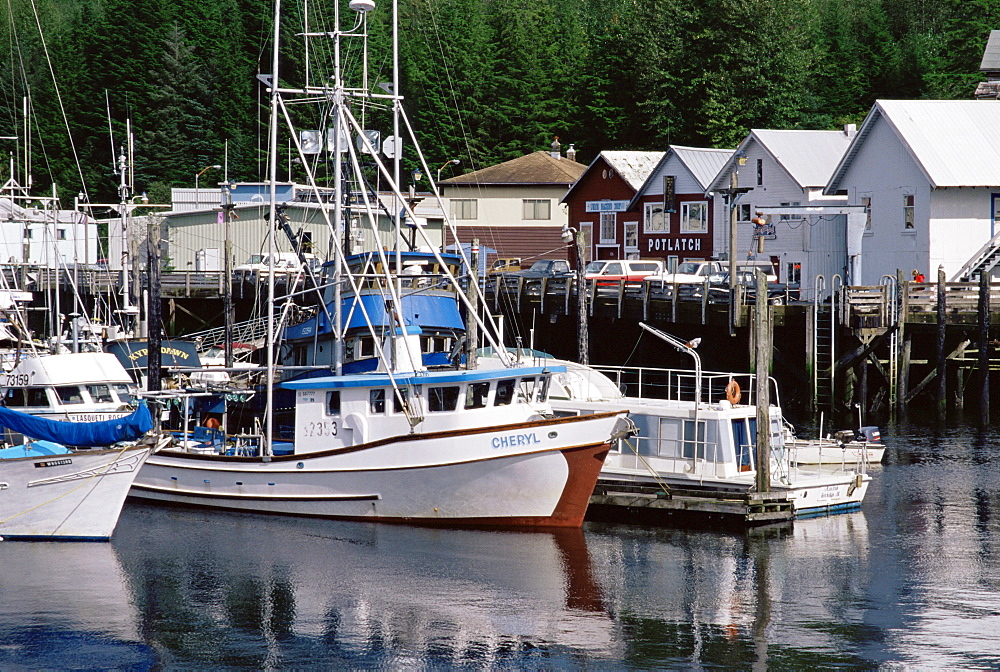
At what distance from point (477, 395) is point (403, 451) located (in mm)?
1897

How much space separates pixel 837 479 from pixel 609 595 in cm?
833

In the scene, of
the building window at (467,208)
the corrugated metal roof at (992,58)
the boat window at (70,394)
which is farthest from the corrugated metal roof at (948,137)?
the boat window at (70,394)

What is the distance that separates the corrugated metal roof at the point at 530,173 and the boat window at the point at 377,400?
153 ft

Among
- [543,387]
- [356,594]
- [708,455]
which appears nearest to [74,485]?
[356,594]

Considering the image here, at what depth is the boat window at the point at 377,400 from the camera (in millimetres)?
26734

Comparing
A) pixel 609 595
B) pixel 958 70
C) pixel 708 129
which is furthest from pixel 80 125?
pixel 609 595

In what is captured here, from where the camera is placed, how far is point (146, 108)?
9744 cm

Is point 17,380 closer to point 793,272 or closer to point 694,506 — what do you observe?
point 694,506

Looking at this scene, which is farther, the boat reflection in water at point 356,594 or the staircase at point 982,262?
the staircase at point 982,262

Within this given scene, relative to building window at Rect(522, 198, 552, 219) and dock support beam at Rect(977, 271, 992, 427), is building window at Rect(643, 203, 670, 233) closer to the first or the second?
building window at Rect(522, 198, 552, 219)

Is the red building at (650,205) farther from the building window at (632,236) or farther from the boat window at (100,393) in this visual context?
the boat window at (100,393)

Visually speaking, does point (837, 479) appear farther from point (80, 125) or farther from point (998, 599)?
point (80, 125)

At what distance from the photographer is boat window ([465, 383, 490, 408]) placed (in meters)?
26.3

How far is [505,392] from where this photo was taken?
26438 mm
